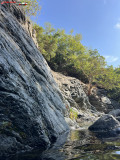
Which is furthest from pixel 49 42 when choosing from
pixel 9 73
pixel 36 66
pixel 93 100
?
pixel 9 73

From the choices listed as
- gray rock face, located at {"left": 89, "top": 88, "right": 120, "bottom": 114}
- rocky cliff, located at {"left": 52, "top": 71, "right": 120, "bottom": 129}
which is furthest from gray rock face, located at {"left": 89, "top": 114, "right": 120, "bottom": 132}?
gray rock face, located at {"left": 89, "top": 88, "right": 120, "bottom": 114}

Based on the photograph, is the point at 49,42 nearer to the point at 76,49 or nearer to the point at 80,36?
the point at 76,49

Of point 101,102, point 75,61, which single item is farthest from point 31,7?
point 101,102

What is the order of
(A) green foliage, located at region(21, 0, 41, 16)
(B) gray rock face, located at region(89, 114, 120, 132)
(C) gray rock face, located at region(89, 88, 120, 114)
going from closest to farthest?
(B) gray rock face, located at region(89, 114, 120, 132) → (A) green foliage, located at region(21, 0, 41, 16) → (C) gray rock face, located at region(89, 88, 120, 114)

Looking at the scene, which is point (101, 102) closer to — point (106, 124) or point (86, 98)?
point (86, 98)

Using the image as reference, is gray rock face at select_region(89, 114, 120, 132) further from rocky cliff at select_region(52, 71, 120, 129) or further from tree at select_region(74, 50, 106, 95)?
tree at select_region(74, 50, 106, 95)

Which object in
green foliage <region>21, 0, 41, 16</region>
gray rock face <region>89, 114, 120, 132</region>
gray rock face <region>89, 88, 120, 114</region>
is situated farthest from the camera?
gray rock face <region>89, 88, 120, 114</region>

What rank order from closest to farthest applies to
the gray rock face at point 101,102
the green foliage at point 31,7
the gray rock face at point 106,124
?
the gray rock face at point 106,124
the green foliage at point 31,7
the gray rock face at point 101,102

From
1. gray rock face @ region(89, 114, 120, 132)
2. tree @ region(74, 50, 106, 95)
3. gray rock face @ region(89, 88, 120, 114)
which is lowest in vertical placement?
gray rock face @ region(89, 114, 120, 132)

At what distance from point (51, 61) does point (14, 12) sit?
65.8ft

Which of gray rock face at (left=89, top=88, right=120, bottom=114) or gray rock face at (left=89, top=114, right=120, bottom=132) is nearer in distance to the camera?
gray rock face at (left=89, top=114, right=120, bottom=132)

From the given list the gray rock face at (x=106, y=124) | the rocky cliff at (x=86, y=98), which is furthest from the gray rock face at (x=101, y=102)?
the gray rock face at (x=106, y=124)

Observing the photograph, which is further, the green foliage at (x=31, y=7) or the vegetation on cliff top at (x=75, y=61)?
the vegetation on cliff top at (x=75, y=61)

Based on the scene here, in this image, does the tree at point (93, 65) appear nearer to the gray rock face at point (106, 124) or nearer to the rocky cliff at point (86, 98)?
the rocky cliff at point (86, 98)
